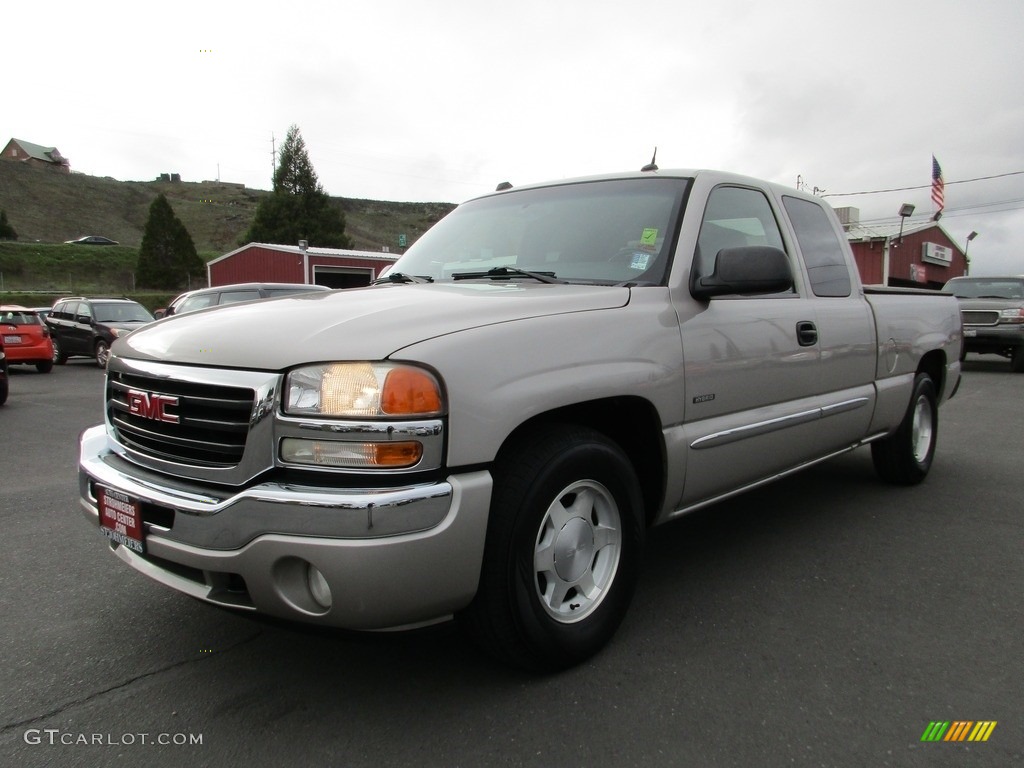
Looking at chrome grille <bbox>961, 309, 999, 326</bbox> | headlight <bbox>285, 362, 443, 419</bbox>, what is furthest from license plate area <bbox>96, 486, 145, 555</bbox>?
chrome grille <bbox>961, 309, 999, 326</bbox>

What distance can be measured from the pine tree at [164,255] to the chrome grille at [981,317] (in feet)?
156

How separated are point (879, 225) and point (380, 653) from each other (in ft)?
143

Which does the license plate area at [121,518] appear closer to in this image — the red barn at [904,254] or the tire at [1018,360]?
the tire at [1018,360]

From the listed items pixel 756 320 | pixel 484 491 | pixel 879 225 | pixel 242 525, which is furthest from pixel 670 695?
pixel 879 225

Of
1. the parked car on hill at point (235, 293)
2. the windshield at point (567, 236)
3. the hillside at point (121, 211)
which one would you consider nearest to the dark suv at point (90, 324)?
the parked car on hill at point (235, 293)

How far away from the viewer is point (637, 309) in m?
2.86

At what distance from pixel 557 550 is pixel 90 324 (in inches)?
670

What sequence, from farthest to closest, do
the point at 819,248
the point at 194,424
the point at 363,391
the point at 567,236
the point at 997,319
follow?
1. the point at 997,319
2. the point at 819,248
3. the point at 567,236
4. the point at 194,424
5. the point at 363,391

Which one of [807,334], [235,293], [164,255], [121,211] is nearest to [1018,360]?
[807,334]

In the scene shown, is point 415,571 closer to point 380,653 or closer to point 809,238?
point 380,653

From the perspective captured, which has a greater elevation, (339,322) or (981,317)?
(339,322)

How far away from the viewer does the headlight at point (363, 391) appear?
2135 mm

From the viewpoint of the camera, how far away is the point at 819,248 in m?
4.24

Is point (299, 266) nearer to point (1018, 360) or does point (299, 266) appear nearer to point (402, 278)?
point (1018, 360)
